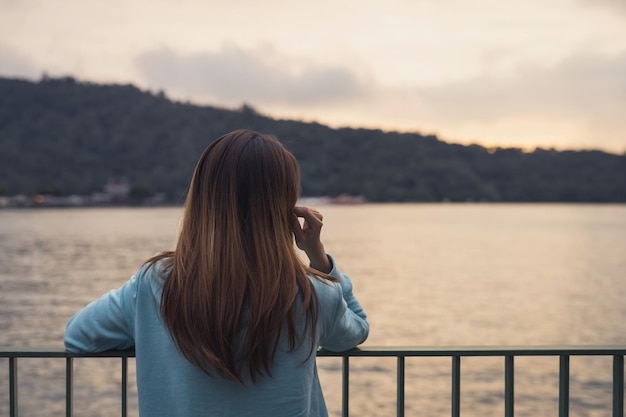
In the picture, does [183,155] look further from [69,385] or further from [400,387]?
[400,387]

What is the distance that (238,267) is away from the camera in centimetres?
137

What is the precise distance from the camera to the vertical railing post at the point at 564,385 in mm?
2093

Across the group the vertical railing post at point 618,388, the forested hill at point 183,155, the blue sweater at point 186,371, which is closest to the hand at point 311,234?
the blue sweater at point 186,371

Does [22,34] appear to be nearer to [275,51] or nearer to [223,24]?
[223,24]

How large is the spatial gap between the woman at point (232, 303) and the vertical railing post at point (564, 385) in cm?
87

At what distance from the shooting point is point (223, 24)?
10419 cm

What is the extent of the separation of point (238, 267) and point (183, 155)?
8510 cm

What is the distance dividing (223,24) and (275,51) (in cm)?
1739

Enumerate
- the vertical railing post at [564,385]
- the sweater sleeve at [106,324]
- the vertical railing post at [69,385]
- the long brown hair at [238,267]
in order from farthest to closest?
the vertical railing post at [564,385] < the vertical railing post at [69,385] < the sweater sleeve at [106,324] < the long brown hair at [238,267]

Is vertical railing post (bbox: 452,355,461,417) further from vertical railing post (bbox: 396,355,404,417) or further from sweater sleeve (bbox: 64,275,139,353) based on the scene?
sweater sleeve (bbox: 64,275,139,353)

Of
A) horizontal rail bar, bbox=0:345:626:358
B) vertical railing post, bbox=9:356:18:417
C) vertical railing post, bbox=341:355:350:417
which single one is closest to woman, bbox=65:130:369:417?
horizontal rail bar, bbox=0:345:626:358

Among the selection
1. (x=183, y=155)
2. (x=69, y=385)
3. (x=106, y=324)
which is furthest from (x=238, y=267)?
(x=183, y=155)

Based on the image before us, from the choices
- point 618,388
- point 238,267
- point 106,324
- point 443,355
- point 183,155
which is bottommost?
point 618,388

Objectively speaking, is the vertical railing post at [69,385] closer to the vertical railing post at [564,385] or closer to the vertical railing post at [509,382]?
the vertical railing post at [509,382]
